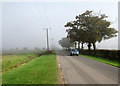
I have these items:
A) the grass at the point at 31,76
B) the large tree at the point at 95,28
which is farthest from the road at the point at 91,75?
the large tree at the point at 95,28

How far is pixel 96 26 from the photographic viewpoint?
4019cm

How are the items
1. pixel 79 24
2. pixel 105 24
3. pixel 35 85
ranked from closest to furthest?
pixel 35 85 < pixel 105 24 < pixel 79 24

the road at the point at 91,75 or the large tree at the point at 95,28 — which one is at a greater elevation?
the large tree at the point at 95,28

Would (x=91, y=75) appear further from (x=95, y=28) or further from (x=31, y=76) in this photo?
(x=95, y=28)

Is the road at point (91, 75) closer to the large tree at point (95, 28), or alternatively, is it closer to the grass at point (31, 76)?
the grass at point (31, 76)

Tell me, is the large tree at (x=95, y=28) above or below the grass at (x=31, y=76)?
above

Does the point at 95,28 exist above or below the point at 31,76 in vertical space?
above

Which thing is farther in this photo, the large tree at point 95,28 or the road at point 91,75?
the large tree at point 95,28

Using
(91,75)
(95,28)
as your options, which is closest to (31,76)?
(91,75)

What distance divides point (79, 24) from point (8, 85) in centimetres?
4018

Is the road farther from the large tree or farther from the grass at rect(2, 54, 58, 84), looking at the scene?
the large tree

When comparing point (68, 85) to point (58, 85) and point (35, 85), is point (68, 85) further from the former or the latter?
point (35, 85)

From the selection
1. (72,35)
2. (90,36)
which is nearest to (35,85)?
(90,36)

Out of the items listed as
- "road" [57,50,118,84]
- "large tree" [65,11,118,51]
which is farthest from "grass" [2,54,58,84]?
"large tree" [65,11,118,51]
